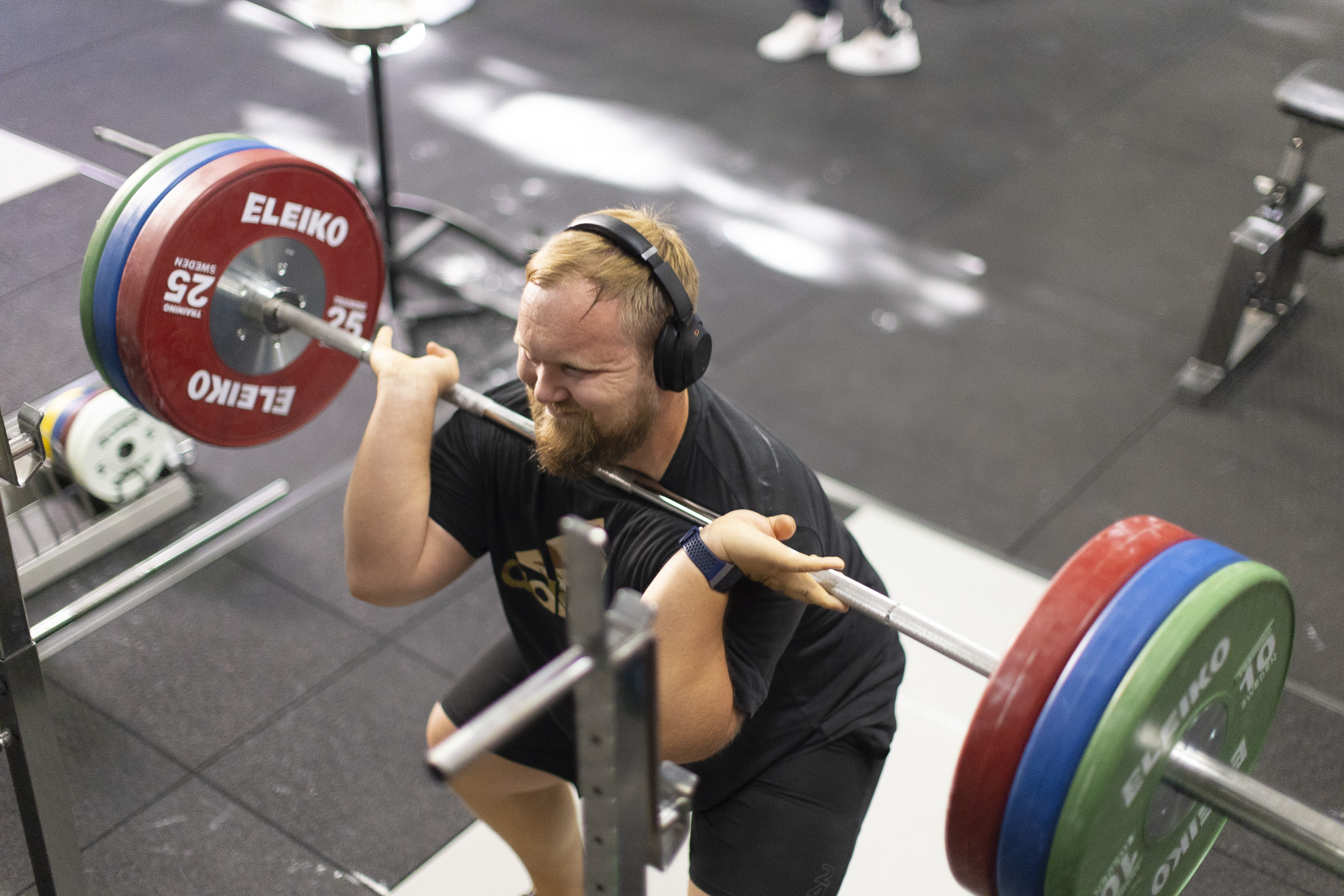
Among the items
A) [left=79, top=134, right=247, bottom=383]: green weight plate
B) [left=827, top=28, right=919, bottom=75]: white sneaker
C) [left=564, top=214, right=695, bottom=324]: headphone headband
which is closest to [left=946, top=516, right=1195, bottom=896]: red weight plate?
[left=564, top=214, right=695, bottom=324]: headphone headband

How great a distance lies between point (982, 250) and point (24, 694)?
348cm

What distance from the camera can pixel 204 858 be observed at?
2.65m

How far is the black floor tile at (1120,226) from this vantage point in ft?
14.7

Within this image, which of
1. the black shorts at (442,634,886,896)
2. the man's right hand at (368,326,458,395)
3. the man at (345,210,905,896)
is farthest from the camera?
the man's right hand at (368,326,458,395)

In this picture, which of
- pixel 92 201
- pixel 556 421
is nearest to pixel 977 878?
pixel 556 421

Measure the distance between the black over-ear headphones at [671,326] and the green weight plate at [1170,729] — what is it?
0.71 m

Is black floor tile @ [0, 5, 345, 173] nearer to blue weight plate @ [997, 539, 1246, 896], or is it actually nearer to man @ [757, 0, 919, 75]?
man @ [757, 0, 919, 75]

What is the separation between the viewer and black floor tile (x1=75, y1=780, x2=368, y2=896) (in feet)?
8.53

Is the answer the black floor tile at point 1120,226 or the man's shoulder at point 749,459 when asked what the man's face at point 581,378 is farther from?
the black floor tile at point 1120,226

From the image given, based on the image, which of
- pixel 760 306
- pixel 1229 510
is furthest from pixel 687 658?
pixel 760 306

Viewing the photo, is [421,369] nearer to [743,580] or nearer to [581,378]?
[581,378]

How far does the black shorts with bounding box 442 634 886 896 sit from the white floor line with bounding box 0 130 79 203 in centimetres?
172

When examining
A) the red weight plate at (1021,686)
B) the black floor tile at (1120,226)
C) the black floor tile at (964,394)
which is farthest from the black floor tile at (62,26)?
the red weight plate at (1021,686)

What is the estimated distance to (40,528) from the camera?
126 inches
